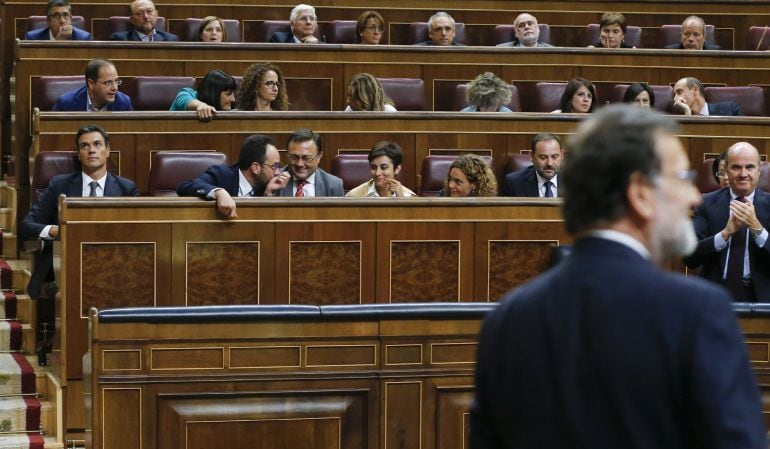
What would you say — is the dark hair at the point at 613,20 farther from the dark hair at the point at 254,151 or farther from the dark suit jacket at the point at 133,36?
the dark hair at the point at 254,151

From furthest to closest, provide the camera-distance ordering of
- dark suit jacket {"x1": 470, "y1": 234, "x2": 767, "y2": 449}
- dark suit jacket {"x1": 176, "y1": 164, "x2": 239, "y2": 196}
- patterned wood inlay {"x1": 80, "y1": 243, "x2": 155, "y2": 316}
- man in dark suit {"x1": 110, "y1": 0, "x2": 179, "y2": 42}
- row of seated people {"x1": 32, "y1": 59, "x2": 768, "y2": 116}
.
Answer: man in dark suit {"x1": 110, "y1": 0, "x2": 179, "y2": 42} < row of seated people {"x1": 32, "y1": 59, "x2": 768, "y2": 116} < dark suit jacket {"x1": 176, "y1": 164, "x2": 239, "y2": 196} < patterned wood inlay {"x1": 80, "y1": 243, "x2": 155, "y2": 316} < dark suit jacket {"x1": 470, "y1": 234, "x2": 767, "y2": 449}

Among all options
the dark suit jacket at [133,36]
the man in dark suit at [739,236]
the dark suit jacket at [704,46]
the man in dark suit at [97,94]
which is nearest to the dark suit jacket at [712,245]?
the man in dark suit at [739,236]

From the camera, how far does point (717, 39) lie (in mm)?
6617

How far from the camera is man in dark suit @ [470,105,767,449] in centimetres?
114

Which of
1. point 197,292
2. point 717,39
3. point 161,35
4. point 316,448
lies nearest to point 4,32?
point 161,35

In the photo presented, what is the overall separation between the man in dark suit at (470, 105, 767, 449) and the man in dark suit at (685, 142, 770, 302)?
251 centimetres

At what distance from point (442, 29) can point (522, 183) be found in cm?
167

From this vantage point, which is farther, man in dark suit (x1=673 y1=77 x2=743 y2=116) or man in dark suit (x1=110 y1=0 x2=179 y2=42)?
man in dark suit (x1=110 y1=0 x2=179 y2=42)

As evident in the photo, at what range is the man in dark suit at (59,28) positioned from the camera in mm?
5406

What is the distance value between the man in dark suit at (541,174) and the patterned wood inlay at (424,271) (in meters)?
0.72

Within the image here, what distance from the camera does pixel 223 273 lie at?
11.5ft

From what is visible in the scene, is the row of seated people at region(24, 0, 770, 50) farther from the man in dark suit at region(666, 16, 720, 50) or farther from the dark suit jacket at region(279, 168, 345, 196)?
the dark suit jacket at region(279, 168, 345, 196)

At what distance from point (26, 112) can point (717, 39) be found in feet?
11.3

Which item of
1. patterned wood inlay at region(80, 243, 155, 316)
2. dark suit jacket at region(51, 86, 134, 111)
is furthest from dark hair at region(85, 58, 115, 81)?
patterned wood inlay at region(80, 243, 155, 316)
